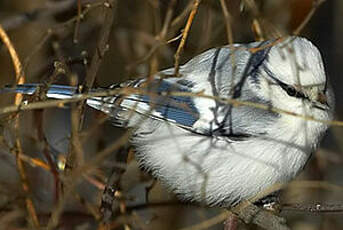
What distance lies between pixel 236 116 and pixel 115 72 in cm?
145

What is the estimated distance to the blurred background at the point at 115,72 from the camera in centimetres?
229

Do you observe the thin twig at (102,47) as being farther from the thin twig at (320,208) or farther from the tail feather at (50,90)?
the thin twig at (320,208)

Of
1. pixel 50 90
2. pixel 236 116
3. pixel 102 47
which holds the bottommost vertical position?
pixel 236 116

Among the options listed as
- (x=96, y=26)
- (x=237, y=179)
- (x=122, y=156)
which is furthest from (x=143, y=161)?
(x=96, y=26)

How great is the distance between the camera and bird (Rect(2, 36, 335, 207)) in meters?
2.15

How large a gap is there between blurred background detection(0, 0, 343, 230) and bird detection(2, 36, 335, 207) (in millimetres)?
103

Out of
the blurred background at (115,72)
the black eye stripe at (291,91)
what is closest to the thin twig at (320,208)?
the blurred background at (115,72)

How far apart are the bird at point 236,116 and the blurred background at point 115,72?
103 millimetres

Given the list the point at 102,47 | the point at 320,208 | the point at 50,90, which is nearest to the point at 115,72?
the point at 50,90

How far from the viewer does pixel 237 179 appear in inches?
87.8

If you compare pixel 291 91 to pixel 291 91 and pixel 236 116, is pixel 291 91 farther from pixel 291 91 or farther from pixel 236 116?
pixel 236 116

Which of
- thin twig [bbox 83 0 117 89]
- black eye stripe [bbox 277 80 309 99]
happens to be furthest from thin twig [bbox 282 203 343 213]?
thin twig [bbox 83 0 117 89]

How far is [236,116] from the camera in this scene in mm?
2240

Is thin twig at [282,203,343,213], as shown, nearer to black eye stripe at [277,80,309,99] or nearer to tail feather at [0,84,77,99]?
black eye stripe at [277,80,309,99]
